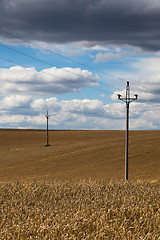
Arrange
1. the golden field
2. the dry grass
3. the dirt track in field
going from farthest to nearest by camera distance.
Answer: the dirt track in field
the golden field
the dry grass

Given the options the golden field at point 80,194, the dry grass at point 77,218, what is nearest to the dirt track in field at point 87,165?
the golden field at point 80,194

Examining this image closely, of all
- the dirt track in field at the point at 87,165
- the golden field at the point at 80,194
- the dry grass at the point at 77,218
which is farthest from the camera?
the dirt track in field at the point at 87,165

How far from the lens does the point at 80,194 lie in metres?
14.0

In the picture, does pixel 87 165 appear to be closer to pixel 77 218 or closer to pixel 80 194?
pixel 80 194

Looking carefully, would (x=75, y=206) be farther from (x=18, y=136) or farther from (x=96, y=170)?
(x=18, y=136)

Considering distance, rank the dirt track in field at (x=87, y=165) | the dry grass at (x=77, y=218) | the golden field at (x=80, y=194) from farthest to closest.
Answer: the dirt track in field at (x=87, y=165), the golden field at (x=80, y=194), the dry grass at (x=77, y=218)

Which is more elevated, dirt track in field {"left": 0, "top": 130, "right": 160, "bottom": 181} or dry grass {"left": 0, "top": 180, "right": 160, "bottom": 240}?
dry grass {"left": 0, "top": 180, "right": 160, "bottom": 240}

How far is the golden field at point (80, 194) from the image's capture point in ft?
27.3

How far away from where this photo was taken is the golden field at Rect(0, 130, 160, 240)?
27.3 ft

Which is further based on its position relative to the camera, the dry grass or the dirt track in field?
the dirt track in field

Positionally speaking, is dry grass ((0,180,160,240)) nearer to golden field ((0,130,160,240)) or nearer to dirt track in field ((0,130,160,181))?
golden field ((0,130,160,240))

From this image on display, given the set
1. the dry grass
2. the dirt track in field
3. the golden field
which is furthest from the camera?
the dirt track in field

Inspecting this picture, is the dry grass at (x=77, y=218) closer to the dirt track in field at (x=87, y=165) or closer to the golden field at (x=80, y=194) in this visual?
the golden field at (x=80, y=194)

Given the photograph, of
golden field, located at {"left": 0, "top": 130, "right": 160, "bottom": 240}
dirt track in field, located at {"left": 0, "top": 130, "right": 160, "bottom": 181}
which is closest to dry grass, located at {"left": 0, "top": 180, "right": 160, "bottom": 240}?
golden field, located at {"left": 0, "top": 130, "right": 160, "bottom": 240}
